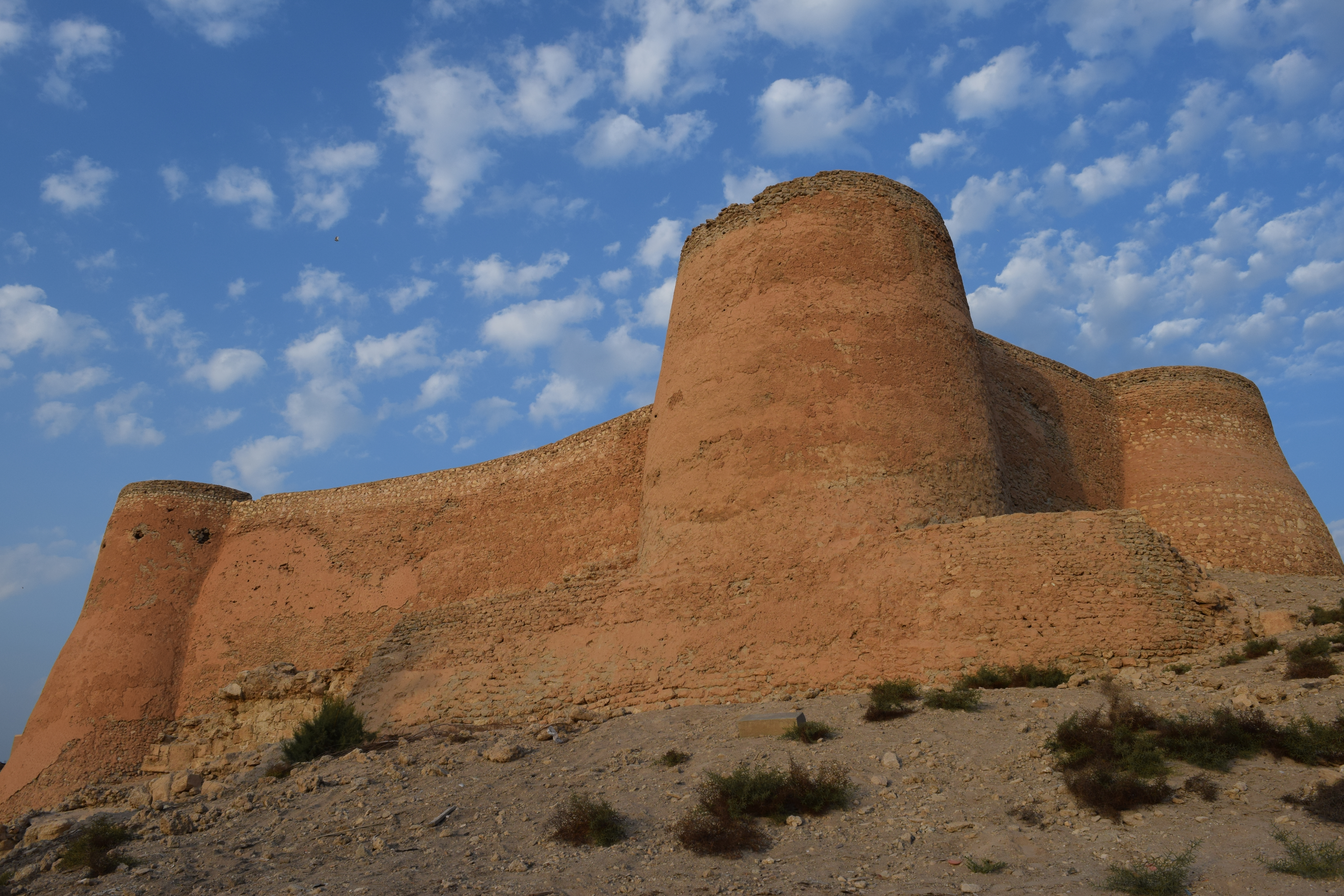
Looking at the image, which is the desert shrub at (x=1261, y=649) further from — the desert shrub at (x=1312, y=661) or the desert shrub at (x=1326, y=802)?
the desert shrub at (x=1326, y=802)

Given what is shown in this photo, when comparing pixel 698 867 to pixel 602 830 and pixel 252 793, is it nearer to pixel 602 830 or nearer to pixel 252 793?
pixel 602 830

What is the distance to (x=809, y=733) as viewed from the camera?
6.89 metres

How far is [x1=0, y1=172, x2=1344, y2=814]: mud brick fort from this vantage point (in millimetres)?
8414

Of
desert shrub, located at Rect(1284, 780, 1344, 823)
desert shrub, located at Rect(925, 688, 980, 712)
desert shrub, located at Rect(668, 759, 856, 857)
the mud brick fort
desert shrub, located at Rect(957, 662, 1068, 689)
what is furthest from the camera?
the mud brick fort

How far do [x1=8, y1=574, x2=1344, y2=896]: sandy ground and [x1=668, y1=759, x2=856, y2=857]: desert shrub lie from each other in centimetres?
11

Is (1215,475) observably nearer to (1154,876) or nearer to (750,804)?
(1154,876)

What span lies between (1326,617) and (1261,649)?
1.25 meters

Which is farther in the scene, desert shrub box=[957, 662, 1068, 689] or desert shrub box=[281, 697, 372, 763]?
desert shrub box=[281, 697, 372, 763]

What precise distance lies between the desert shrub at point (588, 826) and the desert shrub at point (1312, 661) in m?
5.25

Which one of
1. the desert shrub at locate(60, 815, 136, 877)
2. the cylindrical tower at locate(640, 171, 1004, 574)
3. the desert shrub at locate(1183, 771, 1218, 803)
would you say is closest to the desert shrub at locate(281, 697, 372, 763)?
the desert shrub at locate(60, 815, 136, 877)

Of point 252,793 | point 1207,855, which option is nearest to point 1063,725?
point 1207,855

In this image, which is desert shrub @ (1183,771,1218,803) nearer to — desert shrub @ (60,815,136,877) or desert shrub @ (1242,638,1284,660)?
desert shrub @ (1242,638,1284,660)

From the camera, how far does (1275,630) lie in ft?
25.4

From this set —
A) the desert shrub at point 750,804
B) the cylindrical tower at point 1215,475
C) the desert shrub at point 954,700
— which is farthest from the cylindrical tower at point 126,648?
the cylindrical tower at point 1215,475
